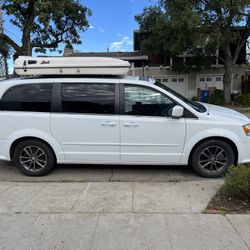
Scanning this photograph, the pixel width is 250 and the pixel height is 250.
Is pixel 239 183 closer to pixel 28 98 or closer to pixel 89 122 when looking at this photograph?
pixel 89 122

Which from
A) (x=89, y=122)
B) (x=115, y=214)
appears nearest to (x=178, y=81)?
(x=89, y=122)

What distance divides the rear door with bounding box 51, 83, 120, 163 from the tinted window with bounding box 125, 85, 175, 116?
0.27m

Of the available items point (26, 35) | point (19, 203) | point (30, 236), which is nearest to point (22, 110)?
point (19, 203)

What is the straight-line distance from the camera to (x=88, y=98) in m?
5.47

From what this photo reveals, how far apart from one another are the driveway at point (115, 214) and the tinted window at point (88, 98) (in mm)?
1246

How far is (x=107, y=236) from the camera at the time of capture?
3.40 m

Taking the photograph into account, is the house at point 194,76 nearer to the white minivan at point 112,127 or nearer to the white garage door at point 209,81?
the white garage door at point 209,81

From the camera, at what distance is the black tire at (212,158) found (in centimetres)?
535

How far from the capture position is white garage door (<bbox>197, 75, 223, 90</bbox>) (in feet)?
91.1

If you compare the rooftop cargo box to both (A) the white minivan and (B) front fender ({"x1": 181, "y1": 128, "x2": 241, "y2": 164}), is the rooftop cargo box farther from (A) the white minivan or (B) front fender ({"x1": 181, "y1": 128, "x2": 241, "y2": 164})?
(B) front fender ({"x1": 181, "y1": 128, "x2": 241, "y2": 164})

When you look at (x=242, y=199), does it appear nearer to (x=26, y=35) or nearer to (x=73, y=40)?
(x=26, y=35)

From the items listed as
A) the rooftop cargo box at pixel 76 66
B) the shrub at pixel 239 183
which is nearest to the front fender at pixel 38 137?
the rooftop cargo box at pixel 76 66

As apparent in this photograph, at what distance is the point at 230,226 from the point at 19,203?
287 centimetres

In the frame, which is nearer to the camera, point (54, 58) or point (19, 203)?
point (19, 203)
